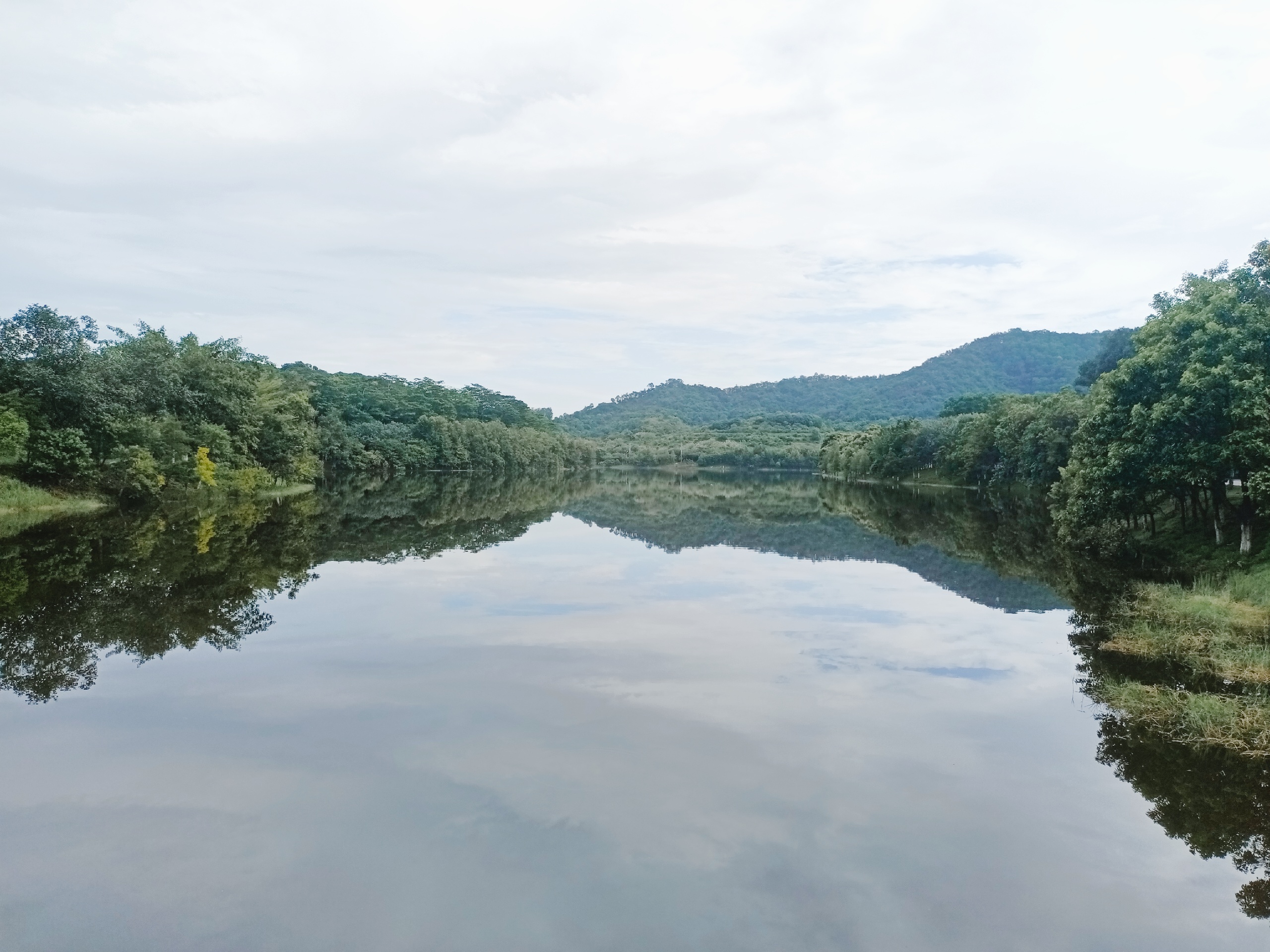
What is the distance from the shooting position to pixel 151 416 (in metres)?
48.0

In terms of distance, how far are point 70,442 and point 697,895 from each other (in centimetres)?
4158

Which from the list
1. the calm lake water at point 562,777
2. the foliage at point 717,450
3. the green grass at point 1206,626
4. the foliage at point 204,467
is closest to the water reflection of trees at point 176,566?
the calm lake water at point 562,777

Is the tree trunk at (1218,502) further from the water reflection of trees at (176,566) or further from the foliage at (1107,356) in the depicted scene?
the foliage at (1107,356)

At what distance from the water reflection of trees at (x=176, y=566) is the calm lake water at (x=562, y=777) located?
17 centimetres

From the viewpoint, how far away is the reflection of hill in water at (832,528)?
26.1 m

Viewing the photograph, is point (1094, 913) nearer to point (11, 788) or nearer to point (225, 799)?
point (225, 799)

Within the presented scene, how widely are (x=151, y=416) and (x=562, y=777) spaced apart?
46.6 meters

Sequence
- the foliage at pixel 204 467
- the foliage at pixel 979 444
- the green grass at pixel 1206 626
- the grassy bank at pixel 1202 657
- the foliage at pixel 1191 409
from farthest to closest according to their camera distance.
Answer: the foliage at pixel 979 444 → the foliage at pixel 204 467 → the foliage at pixel 1191 409 → the green grass at pixel 1206 626 → the grassy bank at pixel 1202 657

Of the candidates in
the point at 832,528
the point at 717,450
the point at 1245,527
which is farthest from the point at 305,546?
the point at 717,450

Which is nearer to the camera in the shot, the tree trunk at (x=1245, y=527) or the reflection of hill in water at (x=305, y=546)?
the reflection of hill in water at (x=305, y=546)

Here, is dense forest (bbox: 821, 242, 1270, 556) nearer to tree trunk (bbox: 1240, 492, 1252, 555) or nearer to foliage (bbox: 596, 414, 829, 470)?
tree trunk (bbox: 1240, 492, 1252, 555)

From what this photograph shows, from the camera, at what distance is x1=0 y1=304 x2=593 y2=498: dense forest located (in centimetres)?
3938

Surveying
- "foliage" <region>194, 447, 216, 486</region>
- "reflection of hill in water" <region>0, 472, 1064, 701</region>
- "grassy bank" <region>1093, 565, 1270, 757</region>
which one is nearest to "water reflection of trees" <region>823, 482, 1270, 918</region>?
"grassy bank" <region>1093, 565, 1270, 757</region>

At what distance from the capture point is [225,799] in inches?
366
